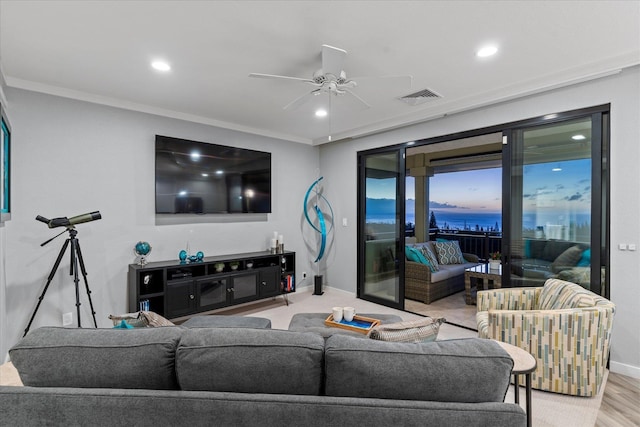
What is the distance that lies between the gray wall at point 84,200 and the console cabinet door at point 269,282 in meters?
0.76

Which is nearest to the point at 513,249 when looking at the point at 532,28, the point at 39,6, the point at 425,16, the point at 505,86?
the point at 505,86

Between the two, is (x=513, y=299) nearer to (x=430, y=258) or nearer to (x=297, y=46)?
(x=430, y=258)

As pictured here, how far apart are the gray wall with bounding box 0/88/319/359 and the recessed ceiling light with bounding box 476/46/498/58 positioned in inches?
133

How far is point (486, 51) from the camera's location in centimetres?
252

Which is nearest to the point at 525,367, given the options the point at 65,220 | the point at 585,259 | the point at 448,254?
the point at 585,259

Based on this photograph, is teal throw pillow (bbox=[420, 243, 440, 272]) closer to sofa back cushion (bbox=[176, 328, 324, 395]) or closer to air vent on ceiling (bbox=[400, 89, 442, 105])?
air vent on ceiling (bbox=[400, 89, 442, 105])

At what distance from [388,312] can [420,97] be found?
2815mm

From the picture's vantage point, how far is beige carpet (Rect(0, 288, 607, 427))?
82.8 inches

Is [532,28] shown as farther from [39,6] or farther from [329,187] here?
[329,187]

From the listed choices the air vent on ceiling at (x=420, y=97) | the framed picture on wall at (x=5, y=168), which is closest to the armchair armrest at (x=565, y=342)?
the air vent on ceiling at (x=420, y=97)

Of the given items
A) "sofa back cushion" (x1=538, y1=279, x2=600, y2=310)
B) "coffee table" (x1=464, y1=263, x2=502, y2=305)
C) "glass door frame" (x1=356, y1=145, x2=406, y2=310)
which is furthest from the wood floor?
"glass door frame" (x1=356, y1=145, x2=406, y2=310)

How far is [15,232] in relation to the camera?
3.10 metres

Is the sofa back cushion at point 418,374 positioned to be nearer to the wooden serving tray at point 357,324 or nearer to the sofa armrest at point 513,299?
the wooden serving tray at point 357,324

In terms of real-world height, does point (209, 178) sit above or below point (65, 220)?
above
